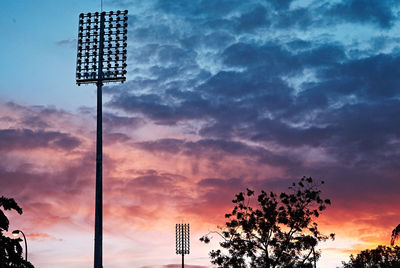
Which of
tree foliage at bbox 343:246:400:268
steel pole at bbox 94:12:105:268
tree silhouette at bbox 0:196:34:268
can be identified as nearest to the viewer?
tree silhouette at bbox 0:196:34:268

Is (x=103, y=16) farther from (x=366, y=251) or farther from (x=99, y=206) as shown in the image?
(x=366, y=251)

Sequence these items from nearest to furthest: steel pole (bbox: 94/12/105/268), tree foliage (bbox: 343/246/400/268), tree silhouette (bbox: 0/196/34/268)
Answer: tree silhouette (bbox: 0/196/34/268) < steel pole (bbox: 94/12/105/268) < tree foliage (bbox: 343/246/400/268)

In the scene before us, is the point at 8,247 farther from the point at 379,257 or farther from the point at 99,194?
the point at 379,257

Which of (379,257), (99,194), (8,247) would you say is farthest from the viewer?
(379,257)

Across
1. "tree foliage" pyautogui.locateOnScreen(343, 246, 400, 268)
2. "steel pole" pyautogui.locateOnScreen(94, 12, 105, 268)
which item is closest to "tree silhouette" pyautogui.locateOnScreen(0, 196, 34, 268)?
"steel pole" pyautogui.locateOnScreen(94, 12, 105, 268)

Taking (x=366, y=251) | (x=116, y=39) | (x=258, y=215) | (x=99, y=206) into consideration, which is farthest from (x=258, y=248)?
(x=366, y=251)

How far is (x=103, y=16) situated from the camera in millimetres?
36125

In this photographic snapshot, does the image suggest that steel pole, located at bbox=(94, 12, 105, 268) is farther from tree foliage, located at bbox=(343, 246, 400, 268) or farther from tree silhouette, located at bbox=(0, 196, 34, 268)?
tree foliage, located at bbox=(343, 246, 400, 268)

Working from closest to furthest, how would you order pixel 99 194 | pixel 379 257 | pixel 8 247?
1. pixel 8 247
2. pixel 99 194
3. pixel 379 257

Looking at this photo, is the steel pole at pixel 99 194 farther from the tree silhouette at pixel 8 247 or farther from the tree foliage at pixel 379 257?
the tree foliage at pixel 379 257

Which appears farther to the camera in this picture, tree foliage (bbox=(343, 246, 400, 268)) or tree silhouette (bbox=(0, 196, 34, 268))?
tree foliage (bbox=(343, 246, 400, 268))

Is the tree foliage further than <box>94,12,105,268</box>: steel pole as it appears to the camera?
Yes

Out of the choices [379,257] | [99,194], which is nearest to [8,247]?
[99,194]

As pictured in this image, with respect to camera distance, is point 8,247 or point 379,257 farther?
point 379,257
